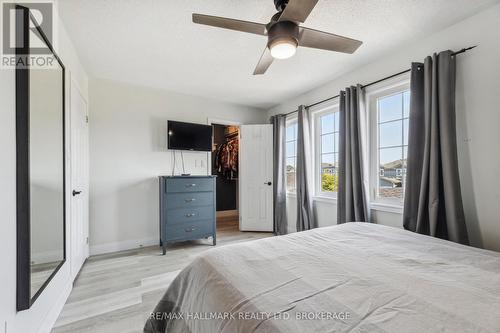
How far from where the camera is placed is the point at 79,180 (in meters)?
2.41

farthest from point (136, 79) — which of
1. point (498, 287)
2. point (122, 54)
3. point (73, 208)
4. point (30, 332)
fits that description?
point (498, 287)

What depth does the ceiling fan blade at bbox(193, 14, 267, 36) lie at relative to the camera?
130cm

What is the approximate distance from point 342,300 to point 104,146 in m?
3.34

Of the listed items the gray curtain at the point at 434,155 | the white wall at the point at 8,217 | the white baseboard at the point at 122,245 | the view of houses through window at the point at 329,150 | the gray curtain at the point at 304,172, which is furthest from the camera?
the gray curtain at the point at 304,172

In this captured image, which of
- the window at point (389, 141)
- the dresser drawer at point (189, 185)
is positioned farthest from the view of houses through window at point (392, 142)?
the dresser drawer at point (189, 185)

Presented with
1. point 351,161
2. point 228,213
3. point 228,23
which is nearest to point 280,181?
point 351,161

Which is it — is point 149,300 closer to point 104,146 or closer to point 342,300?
point 342,300


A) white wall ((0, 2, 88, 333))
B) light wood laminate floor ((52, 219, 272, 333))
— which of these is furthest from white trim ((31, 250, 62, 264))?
light wood laminate floor ((52, 219, 272, 333))

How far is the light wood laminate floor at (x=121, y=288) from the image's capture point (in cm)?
164

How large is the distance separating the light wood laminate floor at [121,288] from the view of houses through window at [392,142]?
100 inches

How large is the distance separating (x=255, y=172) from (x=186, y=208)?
1.48 m

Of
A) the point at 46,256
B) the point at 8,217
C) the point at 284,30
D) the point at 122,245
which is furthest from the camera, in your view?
the point at 122,245

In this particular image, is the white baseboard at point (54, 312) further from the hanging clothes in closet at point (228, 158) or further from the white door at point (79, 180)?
the hanging clothes in closet at point (228, 158)

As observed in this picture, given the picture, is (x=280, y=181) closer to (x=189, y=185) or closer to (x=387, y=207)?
(x=189, y=185)
